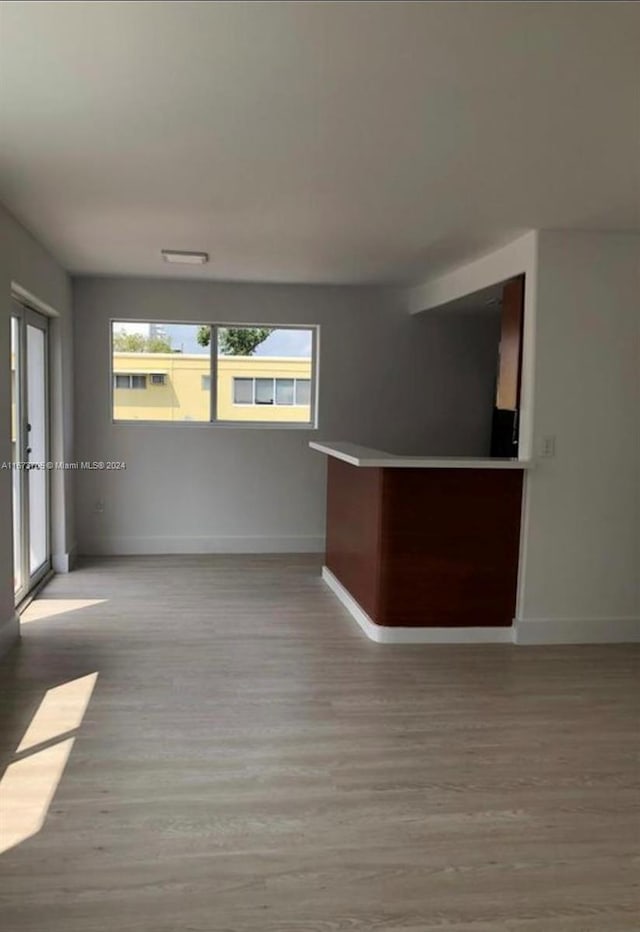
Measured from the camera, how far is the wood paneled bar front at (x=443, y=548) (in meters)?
3.97

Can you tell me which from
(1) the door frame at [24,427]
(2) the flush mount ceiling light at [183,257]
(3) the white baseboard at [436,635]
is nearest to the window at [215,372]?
(1) the door frame at [24,427]

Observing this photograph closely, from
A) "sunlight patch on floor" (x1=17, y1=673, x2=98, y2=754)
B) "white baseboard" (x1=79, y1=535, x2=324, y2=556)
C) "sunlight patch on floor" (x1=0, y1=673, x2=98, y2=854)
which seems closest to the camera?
"sunlight patch on floor" (x1=0, y1=673, x2=98, y2=854)

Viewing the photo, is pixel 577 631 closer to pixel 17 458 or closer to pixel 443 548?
pixel 443 548

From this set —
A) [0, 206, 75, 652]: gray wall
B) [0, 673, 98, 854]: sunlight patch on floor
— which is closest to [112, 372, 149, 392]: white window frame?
[0, 206, 75, 652]: gray wall

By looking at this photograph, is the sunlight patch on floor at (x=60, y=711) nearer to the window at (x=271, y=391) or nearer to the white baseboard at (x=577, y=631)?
the white baseboard at (x=577, y=631)

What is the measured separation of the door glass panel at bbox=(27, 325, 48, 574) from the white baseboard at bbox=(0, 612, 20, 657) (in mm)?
1015

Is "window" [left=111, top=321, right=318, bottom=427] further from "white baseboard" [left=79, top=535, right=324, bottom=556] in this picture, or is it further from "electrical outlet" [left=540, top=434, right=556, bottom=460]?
"electrical outlet" [left=540, top=434, right=556, bottom=460]

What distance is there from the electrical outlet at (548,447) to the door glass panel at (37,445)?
3.41 m

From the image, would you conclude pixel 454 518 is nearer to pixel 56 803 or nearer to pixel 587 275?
pixel 587 275

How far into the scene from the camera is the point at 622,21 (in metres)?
1.76

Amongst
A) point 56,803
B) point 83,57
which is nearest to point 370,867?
point 56,803

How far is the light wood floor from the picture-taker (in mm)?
1912

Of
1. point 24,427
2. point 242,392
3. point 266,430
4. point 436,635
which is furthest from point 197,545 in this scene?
point 436,635

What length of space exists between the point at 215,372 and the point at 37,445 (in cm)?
175
